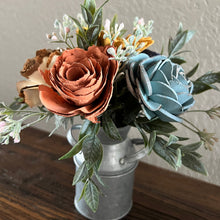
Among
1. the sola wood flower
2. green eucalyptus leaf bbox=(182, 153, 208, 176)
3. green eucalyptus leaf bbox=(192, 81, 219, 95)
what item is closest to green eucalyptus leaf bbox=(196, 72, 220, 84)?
green eucalyptus leaf bbox=(192, 81, 219, 95)

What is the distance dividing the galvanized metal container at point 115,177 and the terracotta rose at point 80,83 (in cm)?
12

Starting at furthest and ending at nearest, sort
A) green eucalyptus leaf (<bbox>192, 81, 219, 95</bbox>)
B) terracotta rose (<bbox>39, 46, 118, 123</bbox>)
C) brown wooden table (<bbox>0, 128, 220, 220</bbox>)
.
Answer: brown wooden table (<bbox>0, 128, 220, 220</bbox>) → green eucalyptus leaf (<bbox>192, 81, 219, 95</bbox>) → terracotta rose (<bbox>39, 46, 118, 123</bbox>)

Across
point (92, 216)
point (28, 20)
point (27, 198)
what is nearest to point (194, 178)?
point (92, 216)

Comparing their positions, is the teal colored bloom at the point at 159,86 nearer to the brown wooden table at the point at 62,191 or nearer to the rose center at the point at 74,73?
the rose center at the point at 74,73

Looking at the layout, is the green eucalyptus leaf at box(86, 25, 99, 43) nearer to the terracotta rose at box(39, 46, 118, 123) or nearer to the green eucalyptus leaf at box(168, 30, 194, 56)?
the terracotta rose at box(39, 46, 118, 123)

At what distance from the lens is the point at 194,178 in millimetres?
775

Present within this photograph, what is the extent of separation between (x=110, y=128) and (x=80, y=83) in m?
0.10

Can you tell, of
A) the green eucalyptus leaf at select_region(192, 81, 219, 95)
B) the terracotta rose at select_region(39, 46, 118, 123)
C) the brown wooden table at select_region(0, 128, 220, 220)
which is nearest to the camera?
the terracotta rose at select_region(39, 46, 118, 123)

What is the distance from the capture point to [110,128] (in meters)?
0.44

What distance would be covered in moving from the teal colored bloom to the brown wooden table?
1.01 feet

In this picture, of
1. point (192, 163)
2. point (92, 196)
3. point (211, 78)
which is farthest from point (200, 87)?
point (92, 196)

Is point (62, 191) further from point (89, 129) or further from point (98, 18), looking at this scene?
point (98, 18)

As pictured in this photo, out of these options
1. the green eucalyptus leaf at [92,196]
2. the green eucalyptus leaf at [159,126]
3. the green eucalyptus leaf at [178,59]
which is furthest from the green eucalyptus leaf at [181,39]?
the green eucalyptus leaf at [92,196]

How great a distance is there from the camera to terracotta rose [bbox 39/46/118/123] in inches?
14.9
